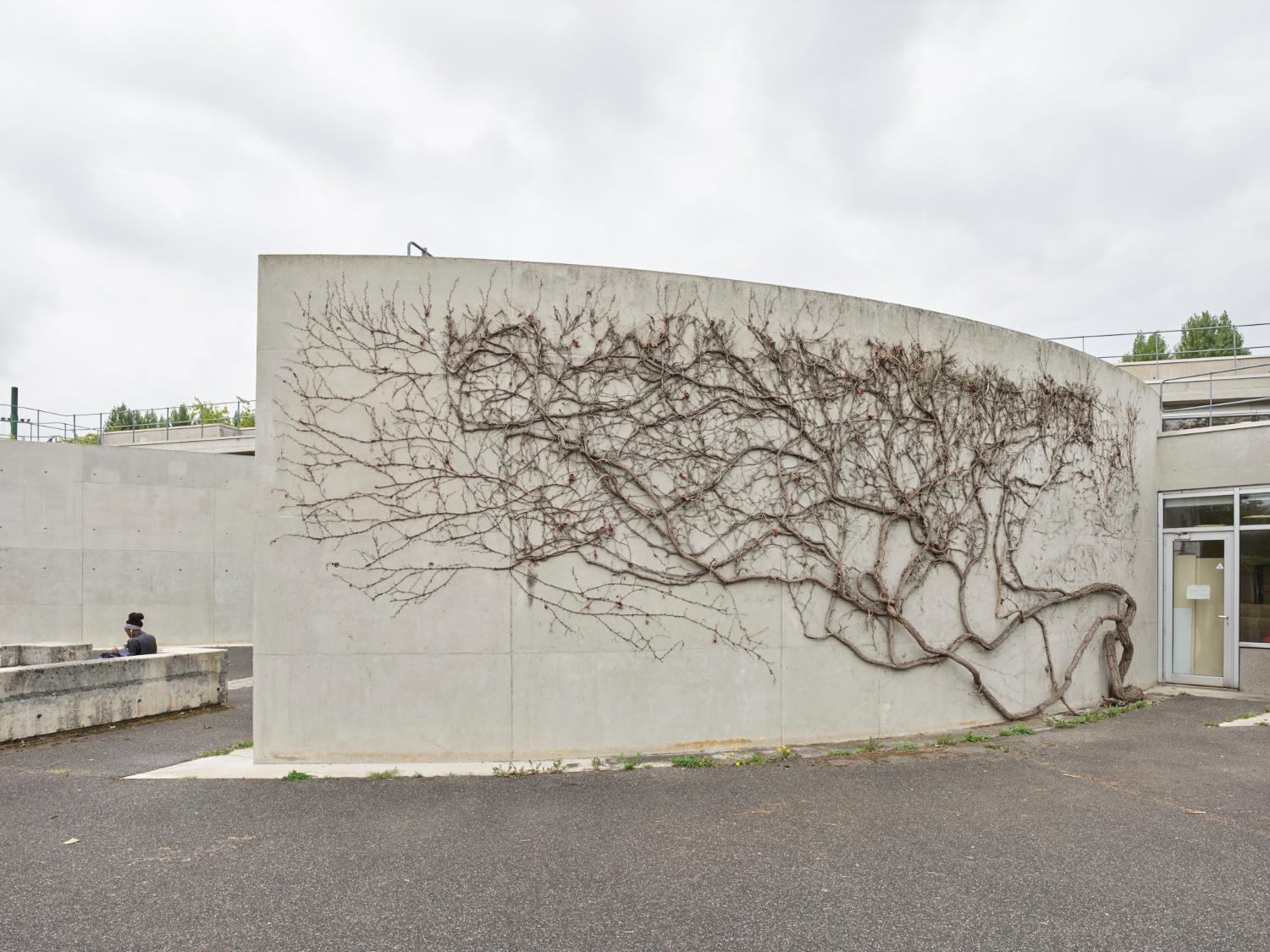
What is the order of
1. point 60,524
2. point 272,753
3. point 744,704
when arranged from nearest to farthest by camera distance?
1. point 272,753
2. point 744,704
3. point 60,524

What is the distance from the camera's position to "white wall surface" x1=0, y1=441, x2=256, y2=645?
14695 millimetres

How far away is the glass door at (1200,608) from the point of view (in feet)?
32.5

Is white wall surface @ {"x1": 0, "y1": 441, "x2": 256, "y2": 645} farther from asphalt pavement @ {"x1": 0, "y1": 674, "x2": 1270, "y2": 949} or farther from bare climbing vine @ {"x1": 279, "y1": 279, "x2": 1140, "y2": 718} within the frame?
bare climbing vine @ {"x1": 279, "y1": 279, "x2": 1140, "y2": 718}

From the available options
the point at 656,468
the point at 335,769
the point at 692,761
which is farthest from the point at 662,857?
the point at 656,468

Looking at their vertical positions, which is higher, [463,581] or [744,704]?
[463,581]

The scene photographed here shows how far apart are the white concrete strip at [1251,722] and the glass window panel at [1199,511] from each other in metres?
2.68

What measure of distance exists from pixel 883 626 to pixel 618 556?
2567 millimetres

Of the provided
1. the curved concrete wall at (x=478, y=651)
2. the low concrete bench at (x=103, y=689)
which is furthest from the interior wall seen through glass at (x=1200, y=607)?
the low concrete bench at (x=103, y=689)

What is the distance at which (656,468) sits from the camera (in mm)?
6684

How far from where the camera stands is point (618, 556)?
6.54m

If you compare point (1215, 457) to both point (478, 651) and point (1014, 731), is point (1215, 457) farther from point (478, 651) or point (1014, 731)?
point (478, 651)

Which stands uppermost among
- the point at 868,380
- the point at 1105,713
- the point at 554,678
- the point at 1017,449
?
the point at 868,380

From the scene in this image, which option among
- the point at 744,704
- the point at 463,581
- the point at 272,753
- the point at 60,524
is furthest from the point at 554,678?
the point at 60,524

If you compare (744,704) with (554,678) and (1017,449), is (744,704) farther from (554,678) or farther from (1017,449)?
(1017,449)
